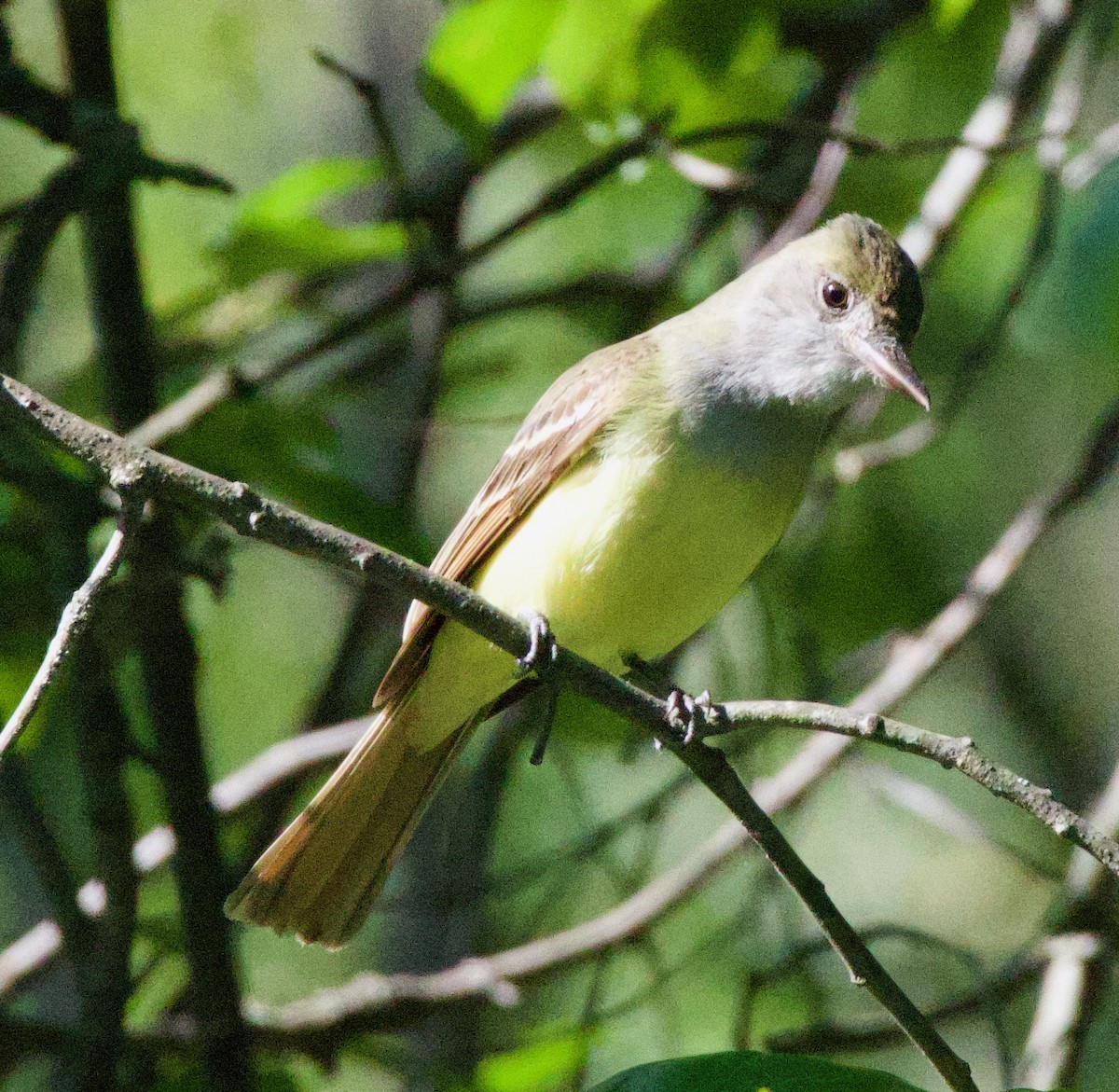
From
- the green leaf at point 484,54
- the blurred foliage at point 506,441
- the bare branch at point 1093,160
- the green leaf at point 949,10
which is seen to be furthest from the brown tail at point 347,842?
the bare branch at point 1093,160

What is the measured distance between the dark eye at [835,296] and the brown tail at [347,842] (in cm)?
146

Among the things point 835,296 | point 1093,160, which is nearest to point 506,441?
point 835,296

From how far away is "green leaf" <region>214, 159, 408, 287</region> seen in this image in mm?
3830

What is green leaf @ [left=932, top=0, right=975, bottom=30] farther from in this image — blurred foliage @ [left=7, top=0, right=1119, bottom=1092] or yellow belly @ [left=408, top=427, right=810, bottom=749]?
yellow belly @ [left=408, top=427, right=810, bottom=749]

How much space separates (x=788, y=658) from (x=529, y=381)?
201cm

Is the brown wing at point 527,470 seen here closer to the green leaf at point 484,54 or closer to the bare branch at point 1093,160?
the green leaf at point 484,54

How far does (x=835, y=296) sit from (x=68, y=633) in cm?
264

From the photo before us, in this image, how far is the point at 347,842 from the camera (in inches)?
162

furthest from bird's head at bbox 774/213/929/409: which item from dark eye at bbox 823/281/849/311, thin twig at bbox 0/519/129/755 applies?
thin twig at bbox 0/519/129/755

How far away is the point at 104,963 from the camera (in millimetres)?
3789

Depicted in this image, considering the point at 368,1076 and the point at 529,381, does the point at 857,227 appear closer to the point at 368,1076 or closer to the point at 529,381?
the point at 529,381

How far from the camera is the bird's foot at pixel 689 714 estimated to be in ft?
9.87

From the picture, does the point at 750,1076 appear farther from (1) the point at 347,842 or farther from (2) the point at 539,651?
(1) the point at 347,842

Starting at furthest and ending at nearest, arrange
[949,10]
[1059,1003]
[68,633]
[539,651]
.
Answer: [1059,1003] → [949,10] → [539,651] → [68,633]
